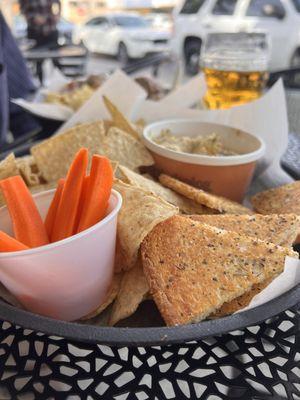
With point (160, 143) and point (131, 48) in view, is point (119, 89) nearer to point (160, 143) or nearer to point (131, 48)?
point (160, 143)

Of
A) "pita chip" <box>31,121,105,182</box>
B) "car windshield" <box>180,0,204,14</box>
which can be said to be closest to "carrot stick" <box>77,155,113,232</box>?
"pita chip" <box>31,121,105,182</box>

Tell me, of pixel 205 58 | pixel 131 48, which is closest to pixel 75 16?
pixel 131 48

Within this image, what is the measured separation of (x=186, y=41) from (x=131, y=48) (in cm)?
229

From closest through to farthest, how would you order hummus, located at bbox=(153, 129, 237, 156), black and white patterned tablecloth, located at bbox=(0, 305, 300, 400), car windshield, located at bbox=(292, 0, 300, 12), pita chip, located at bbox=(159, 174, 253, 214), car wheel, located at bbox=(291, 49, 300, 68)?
black and white patterned tablecloth, located at bbox=(0, 305, 300, 400)
pita chip, located at bbox=(159, 174, 253, 214)
hummus, located at bbox=(153, 129, 237, 156)
car windshield, located at bbox=(292, 0, 300, 12)
car wheel, located at bbox=(291, 49, 300, 68)

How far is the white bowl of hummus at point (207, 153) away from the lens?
3.18 feet

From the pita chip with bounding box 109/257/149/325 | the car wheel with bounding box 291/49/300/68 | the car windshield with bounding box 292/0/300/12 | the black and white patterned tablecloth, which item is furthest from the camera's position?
the car wheel with bounding box 291/49/300/68

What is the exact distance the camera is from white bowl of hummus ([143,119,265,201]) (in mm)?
970

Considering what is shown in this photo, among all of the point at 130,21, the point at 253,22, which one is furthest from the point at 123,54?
the point at 253,22

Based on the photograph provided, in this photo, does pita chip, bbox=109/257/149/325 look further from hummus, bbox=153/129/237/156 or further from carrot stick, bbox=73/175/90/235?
hummus, bbox=153/129/237/156

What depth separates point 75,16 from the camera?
59.9 ft

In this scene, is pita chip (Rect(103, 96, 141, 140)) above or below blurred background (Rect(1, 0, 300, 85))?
above

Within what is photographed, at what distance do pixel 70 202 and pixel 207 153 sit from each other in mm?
473

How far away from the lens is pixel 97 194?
663 millimetres

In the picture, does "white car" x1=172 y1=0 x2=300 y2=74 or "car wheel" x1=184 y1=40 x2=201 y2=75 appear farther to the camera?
"car wheel" x1=184 y1=40 x2=201 y2=75
